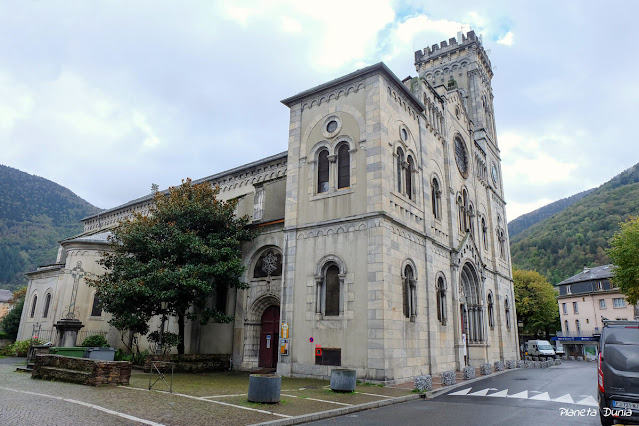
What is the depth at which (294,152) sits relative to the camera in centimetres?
2214

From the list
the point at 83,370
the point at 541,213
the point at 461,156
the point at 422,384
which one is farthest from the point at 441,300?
the point at 541,213

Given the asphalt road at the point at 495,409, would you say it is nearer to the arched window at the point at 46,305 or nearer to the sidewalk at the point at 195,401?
the sidewalk at the point at 195,401

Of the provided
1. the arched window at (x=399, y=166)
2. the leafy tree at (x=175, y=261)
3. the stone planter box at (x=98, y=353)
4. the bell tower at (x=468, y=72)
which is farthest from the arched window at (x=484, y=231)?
the stone planter box at (x=98, y=353)

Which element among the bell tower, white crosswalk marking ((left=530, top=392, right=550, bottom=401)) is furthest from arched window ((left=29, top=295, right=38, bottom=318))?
the bell tower

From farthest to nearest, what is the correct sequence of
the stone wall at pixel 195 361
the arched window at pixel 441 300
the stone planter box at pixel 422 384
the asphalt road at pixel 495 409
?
1. the arched window at pixel 441 300
2. the stone wall at pixel 195 361
3. the stone planter box at pixel 422 384
4. the asphalt road at pixel 495 409

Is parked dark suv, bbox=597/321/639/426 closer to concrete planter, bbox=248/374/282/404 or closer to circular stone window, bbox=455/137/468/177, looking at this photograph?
concrete planter, bbox=248/374/282/404

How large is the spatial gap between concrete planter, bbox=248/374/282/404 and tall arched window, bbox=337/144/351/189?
35.6 ft

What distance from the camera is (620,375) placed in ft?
27.5

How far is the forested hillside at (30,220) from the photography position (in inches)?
4168

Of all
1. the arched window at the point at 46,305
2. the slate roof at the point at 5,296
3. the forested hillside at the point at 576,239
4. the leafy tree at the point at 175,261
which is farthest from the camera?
the forested hillside at the point at 576,239

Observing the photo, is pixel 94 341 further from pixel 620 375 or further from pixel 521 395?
pixel 620 375

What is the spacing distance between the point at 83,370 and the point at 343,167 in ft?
44.4

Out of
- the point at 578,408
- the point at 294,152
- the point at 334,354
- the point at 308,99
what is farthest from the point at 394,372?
the point at 308,99

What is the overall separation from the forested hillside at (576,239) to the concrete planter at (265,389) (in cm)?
8666
